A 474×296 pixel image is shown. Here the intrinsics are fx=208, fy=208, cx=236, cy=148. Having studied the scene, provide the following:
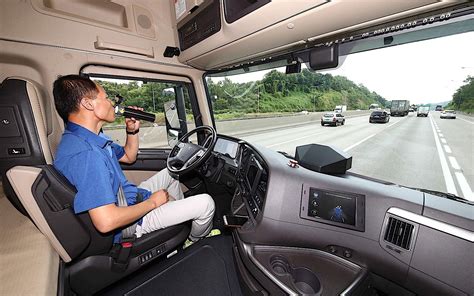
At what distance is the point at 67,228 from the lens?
104 cm

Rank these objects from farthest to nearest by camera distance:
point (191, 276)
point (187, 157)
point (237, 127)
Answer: point (237, 127)
point (187, 157)
point (191, 276)

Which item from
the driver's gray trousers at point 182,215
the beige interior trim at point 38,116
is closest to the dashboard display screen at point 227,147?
the driver's gray trousers at point 182,215

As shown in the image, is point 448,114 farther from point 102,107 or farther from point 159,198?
point 102,107

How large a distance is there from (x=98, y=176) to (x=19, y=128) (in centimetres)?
53

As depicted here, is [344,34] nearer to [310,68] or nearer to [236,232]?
[310,68]

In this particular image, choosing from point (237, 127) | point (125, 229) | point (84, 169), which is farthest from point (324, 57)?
point (125, 229)

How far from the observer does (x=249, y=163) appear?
1.71 m

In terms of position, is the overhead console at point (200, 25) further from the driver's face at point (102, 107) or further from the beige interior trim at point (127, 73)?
the driver's face at point (102, 107)

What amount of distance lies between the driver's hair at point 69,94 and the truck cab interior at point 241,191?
0.36 ft

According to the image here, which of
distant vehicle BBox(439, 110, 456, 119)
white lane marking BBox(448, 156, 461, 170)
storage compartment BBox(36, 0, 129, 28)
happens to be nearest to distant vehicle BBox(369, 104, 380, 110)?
distant vehicle BBox(439, 110, 456, 119)

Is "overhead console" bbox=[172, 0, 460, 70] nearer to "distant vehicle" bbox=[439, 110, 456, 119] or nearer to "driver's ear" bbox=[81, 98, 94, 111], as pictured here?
"distant vehicle" bbox=[439, 110, 456, 119]

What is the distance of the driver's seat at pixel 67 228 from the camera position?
0.98 m

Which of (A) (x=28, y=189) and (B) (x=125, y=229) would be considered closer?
(A) (x=28, y=189)

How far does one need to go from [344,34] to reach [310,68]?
37 cm
